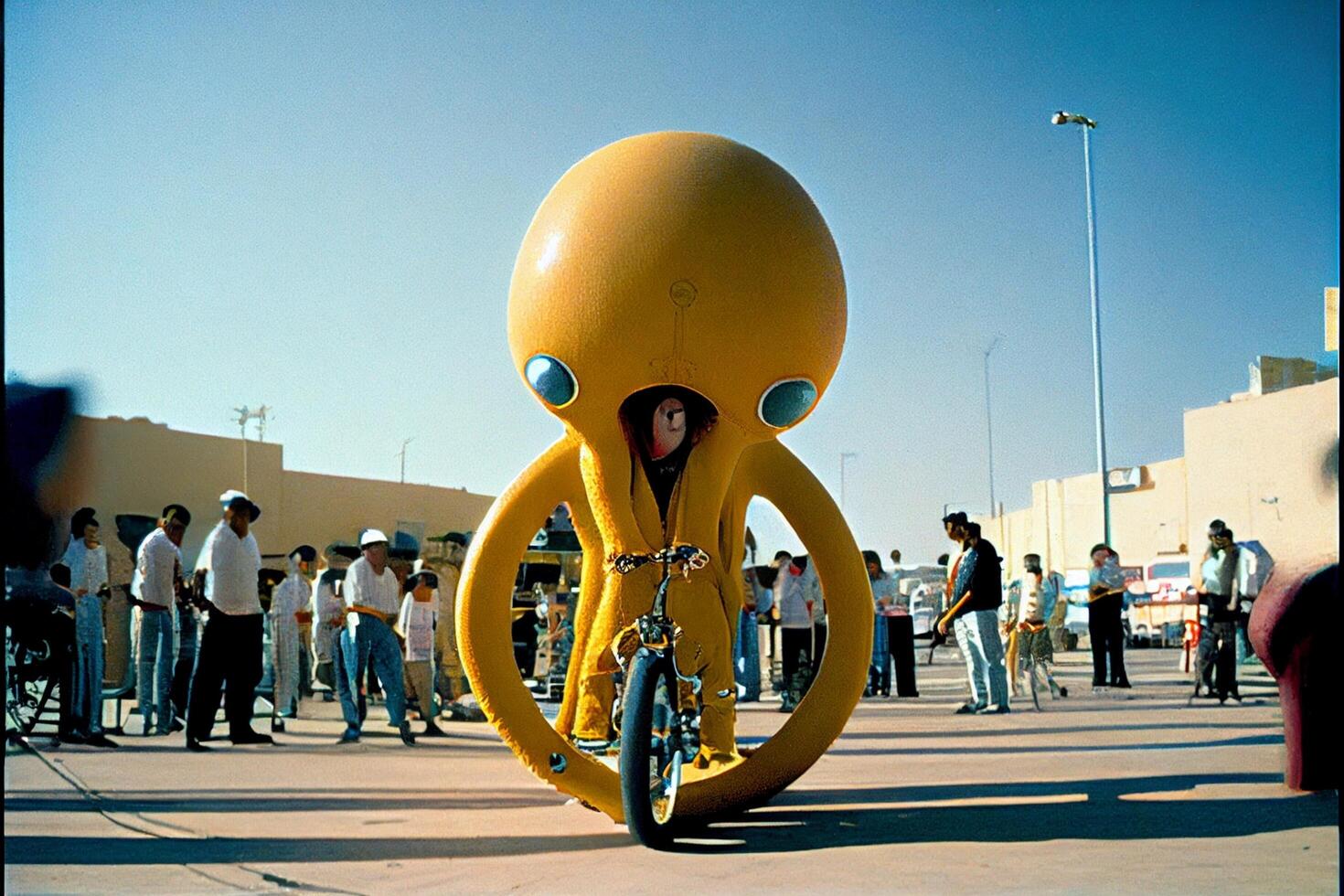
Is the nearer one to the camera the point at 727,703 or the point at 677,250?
the point at 677,250

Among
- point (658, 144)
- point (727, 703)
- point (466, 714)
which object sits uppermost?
point (658, 144)

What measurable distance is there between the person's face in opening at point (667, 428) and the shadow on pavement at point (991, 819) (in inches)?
72.8

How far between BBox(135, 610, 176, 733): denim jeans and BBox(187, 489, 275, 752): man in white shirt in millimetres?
1159

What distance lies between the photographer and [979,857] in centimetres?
555

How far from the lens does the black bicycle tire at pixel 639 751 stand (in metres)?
5.41

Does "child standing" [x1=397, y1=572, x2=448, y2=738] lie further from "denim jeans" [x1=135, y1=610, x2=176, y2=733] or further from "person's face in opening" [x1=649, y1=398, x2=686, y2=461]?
"person's face in opening" [x1=649, y1=398, x2=686, y2=461]

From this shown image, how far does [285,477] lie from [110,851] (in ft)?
93.2

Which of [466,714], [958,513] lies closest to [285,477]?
[466,714]

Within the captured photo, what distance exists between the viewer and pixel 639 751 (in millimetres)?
5398

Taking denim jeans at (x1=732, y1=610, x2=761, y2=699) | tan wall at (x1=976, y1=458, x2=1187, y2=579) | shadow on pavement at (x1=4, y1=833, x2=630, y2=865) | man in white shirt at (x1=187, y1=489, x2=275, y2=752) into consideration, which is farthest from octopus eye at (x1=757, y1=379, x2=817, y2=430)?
tan wall at (x1=976, y1=458, x2=1187, y2=579)

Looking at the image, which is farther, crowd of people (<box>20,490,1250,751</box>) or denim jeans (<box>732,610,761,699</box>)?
denim jeans (<box>732,610,761,699</box>)

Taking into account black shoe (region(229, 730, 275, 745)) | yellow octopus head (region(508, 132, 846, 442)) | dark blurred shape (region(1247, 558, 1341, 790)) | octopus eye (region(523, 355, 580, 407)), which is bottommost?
black shoe (region(229, 730, 275, 745))

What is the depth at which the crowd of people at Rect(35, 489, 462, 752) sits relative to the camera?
10414 millimetres

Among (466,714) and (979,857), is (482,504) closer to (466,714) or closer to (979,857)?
(466,714)
